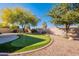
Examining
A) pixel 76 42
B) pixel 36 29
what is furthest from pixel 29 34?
pixel 76 42

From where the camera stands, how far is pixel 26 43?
180 inches

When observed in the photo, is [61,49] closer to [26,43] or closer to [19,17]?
[26,43]

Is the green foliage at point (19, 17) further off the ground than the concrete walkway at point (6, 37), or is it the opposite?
the green foliage at point (19, 17)

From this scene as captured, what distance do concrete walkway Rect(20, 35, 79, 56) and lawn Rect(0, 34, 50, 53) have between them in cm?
16

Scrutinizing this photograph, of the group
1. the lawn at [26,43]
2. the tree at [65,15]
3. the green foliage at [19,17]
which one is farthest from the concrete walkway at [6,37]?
the tree at [65,15]

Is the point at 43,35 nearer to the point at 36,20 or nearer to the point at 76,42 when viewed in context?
the point at 36,20

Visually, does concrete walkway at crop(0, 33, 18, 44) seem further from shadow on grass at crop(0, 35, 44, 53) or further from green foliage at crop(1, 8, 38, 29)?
green foliage at crop(1, 8, 38, 29)

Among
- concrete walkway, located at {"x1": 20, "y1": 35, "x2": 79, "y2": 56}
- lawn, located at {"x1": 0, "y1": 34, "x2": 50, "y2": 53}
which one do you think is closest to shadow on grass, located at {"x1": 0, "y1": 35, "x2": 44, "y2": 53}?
lawn, located at {"x1": 0, "y1": 34, "x2": 50, "y2": 53}

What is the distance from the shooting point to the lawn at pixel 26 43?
4496 mm

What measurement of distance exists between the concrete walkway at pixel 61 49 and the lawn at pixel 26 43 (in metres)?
0.16

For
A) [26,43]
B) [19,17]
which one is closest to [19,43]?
[26,43]

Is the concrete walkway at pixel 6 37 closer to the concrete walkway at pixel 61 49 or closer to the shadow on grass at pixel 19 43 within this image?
the shadow on grass at pixel 19 43

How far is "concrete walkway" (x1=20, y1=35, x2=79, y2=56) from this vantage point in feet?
14.7

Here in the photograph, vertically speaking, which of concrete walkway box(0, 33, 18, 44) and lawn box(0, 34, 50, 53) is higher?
concrete walkway box(0, 33, 18, 44)
